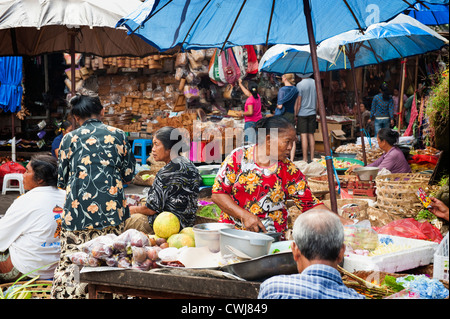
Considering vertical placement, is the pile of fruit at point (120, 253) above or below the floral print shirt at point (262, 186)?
below

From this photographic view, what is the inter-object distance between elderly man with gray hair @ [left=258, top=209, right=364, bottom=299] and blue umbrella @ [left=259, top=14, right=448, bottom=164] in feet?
14.9

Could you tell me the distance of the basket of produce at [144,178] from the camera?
8.87 m

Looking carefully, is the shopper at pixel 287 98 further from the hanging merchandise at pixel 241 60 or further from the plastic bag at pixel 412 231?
the plastic bag at pixel 412 231

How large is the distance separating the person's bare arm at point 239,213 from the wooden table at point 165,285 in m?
0.82

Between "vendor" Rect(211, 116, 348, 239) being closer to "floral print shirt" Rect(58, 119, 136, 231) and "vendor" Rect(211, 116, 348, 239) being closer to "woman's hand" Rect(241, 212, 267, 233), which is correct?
"woman's hand" Rect(241, 212, 267, 233)

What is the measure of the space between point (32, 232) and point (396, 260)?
9.69 feet

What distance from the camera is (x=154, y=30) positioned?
3.87 m

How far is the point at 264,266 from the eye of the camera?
2.60 metres

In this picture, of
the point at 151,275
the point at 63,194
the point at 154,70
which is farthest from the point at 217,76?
the point at 151,275

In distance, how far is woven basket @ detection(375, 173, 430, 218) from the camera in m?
5.07

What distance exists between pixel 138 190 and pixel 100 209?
4.93 meters

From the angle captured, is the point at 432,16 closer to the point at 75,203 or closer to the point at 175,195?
the point at 175,195

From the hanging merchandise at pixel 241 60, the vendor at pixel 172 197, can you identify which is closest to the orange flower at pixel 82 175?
the vendor at pixel 172 197
